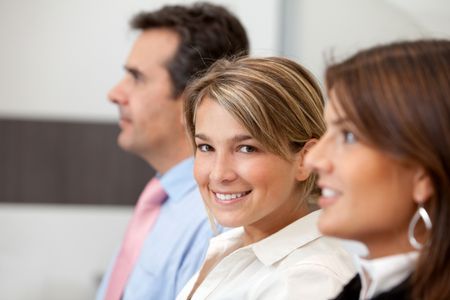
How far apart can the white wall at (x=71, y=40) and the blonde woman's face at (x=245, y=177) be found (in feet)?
5.29

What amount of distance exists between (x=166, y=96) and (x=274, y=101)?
0.91m

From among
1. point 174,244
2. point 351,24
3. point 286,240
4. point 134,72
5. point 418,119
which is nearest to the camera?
point 418,119

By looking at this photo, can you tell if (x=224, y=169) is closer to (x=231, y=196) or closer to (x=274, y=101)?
(x=231, y=196)

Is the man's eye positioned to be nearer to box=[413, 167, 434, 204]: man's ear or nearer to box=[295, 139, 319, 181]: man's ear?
box=[295, 139, 319, 181]: man's ear

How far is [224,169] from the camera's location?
1609 millimetres

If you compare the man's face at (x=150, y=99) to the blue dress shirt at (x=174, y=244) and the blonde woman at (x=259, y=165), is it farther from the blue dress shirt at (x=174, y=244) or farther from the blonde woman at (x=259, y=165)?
the blonde woman at (x=259, y=165)

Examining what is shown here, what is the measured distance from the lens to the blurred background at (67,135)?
126 inches

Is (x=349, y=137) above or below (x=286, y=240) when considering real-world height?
above

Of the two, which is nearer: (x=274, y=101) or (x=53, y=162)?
(x=274, y=101)

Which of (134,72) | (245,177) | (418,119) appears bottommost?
(134,72)

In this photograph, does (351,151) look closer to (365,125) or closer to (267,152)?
(365,125)

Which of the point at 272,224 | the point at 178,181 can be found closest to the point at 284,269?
the point at 272,224

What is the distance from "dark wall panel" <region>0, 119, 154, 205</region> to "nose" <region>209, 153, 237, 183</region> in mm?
1740

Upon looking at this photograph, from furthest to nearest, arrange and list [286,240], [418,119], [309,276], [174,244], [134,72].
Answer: [134,72] → [174,244] → [286,240] → [309,276] → [418,119]
